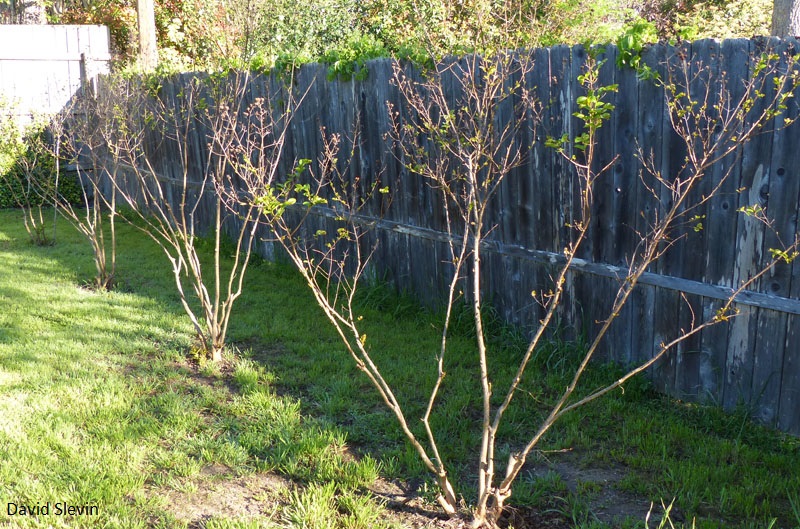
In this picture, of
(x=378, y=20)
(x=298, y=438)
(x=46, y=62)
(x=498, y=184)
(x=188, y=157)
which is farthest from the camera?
(x=378, y=20)

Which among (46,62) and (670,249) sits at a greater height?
(46,62)

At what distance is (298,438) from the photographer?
3.60m

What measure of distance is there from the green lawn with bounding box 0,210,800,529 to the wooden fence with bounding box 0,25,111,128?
6900mm

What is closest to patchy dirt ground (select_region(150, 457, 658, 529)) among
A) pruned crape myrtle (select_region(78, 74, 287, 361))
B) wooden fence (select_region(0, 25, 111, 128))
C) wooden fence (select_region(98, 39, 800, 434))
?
wooden fence (select_region(98, 39, 800, 434))

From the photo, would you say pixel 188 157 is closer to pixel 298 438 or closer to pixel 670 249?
pixel 298 438

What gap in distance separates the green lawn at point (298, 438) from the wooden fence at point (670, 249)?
0.22 m

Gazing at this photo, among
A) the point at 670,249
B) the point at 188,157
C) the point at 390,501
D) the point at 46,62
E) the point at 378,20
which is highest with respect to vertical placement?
the point at 378,20

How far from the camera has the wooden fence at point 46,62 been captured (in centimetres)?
1102

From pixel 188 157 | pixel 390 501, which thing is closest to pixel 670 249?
pixel 390 501

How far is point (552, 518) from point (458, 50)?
3.28 meters

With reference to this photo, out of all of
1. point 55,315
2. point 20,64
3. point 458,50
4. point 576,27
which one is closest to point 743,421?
point 458,50

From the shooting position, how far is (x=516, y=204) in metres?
4.85

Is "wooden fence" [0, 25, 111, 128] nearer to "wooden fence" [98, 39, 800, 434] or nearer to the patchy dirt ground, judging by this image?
"wooden fence" [98, 39, 800, 434]

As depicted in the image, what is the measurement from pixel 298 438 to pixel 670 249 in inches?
86.5
